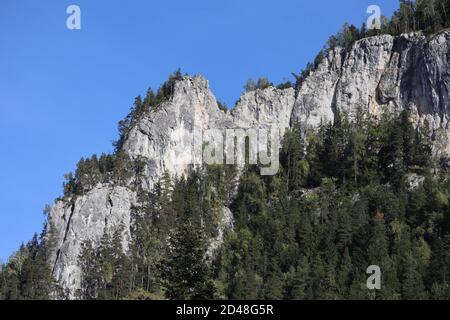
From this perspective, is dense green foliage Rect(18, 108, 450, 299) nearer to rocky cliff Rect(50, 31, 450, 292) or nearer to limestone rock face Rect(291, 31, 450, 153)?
rocky cliff Rect(50, 31, 450, 292)

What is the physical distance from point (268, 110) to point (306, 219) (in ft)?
155

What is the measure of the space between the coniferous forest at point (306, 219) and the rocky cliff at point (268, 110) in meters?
2.44

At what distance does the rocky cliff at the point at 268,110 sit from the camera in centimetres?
12262

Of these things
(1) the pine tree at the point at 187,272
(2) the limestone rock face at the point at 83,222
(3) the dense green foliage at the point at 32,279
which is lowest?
(1) the pine tree at the point at 187,272

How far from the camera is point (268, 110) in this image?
148 meters

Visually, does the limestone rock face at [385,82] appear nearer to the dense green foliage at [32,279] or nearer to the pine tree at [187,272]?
the dense green foliage at [32,279]

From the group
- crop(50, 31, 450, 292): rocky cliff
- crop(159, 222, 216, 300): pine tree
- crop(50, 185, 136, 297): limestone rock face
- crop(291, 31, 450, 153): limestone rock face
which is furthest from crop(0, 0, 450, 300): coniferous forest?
crop(159, 222, 216, 300): pine tree

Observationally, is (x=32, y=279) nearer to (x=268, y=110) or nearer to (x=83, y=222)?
(x=83, y=222)

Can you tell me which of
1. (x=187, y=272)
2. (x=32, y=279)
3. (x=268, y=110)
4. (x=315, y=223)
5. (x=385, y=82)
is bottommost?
(x=187, y=272)

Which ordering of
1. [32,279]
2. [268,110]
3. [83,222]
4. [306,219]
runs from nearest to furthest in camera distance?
1. [306,219]
2. [32,279]
3. [83,222]
4. [268,110]

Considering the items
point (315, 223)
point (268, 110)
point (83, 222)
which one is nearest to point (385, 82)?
point (268, 110)

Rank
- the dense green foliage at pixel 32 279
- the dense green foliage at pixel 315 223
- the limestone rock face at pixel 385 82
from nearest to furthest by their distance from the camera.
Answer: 1. the dense green foliage at pixel 315 223
2. the dense green foliage at pixel 32 279
3. the limestone rock face at pixel 385 82

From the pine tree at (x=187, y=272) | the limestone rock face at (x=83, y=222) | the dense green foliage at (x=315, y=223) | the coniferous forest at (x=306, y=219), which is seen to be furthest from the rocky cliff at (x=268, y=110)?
the pine tree at (x=187, y=272)

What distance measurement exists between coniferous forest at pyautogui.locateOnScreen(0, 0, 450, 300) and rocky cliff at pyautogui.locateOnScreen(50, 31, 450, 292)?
8.01 feet
